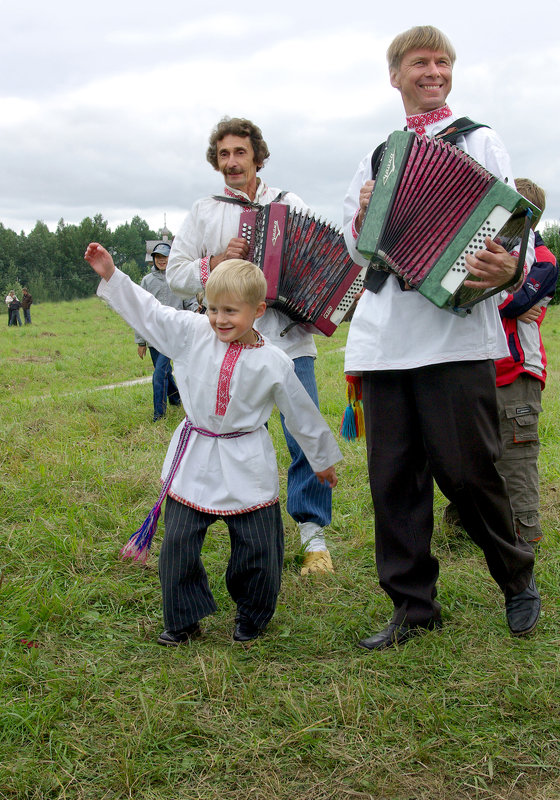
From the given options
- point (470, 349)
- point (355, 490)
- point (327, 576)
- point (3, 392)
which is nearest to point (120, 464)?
point (355, 490)

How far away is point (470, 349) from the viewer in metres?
2.80

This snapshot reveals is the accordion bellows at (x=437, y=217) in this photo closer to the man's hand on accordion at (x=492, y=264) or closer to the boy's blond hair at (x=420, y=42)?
the man's hand on accordion at (x=492, y=264)

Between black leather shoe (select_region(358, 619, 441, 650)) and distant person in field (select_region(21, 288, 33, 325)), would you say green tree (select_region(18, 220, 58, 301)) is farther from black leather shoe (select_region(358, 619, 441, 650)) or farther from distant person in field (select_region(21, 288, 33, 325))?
black leather shoe (select_region(358, 619, 441, 650))

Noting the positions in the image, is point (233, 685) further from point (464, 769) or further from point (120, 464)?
point (120, 464)

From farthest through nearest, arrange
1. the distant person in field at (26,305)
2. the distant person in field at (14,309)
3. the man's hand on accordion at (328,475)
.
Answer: the distant person in field at (26,305) < the distant person in field at (14,309) < the man's hand on accordion at (328,475)

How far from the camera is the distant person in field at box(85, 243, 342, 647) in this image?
3.02 metres

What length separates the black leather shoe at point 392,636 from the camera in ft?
9.88

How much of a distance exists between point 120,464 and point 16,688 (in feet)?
9.78

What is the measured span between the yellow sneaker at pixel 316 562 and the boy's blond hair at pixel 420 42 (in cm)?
243

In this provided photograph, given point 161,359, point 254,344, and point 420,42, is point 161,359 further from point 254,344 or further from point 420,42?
point 420,42

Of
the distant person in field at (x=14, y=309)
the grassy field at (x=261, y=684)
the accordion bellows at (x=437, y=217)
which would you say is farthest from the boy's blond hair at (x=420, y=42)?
the distant person in field at (x=14, y=309)

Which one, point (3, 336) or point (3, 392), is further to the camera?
point (3, 336)

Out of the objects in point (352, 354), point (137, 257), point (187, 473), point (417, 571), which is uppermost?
point (137, 257)

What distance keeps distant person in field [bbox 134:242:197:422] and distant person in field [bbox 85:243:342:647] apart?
417 centimetres
